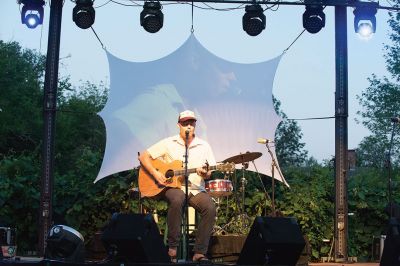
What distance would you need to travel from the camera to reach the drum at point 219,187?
893 cm

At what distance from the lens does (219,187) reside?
29.3ft

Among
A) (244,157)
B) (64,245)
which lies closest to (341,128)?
(244,157)

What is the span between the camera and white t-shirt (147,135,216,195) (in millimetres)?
8484

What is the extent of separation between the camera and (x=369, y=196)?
1145 cm

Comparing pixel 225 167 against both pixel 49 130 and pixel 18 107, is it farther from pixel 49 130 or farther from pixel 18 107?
pixel 18 107

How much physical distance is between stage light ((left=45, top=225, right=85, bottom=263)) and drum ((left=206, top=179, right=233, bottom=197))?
243 centimetres

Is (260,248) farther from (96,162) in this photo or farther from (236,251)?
(96,162)

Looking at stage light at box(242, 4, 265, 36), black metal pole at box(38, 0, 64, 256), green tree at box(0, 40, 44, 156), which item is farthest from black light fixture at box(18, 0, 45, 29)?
green tree at box(0, 40, 44, 156)

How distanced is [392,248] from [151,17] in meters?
5.30

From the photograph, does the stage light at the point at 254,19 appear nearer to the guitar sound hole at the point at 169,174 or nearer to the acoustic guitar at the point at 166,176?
the acoustic guitar at the point at 166,176

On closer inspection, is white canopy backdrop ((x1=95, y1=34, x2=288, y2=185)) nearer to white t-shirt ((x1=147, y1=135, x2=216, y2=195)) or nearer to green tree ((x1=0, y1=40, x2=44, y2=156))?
white t-shirt ((x1=147, y1=135, x2=216, y2=195))

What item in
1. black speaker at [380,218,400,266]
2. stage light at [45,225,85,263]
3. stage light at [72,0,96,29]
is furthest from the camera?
stage light at [72,0,96,29]

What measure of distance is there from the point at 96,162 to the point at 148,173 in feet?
9.87

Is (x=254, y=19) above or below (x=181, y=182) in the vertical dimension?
above
